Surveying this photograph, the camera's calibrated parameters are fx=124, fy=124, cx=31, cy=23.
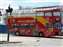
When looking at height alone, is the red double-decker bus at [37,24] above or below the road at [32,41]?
above

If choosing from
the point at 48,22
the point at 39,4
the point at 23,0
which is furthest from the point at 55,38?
the point at 23,0

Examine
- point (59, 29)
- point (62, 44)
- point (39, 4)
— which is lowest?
point (62, 44)

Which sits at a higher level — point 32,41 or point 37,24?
point 37,24

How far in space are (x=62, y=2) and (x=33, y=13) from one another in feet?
1.31

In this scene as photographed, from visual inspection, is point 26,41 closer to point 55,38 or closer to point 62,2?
point 55,38

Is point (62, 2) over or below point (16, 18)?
over

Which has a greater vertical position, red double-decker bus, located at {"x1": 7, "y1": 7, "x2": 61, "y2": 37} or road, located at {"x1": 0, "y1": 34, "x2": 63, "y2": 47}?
red double-decker bus, located at {"x1": 7, "y1": 7, "x2": 61, "y2": 37}

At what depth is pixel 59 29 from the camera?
1560 millimetres

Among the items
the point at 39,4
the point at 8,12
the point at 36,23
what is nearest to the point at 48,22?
the point at 36,23

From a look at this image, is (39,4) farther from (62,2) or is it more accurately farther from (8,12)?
(8,12)

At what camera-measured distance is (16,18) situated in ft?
5.13

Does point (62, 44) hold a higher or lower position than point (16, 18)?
lower

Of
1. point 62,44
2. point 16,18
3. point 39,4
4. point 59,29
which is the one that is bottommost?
point 62,44

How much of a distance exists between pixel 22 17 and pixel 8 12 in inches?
7.4
